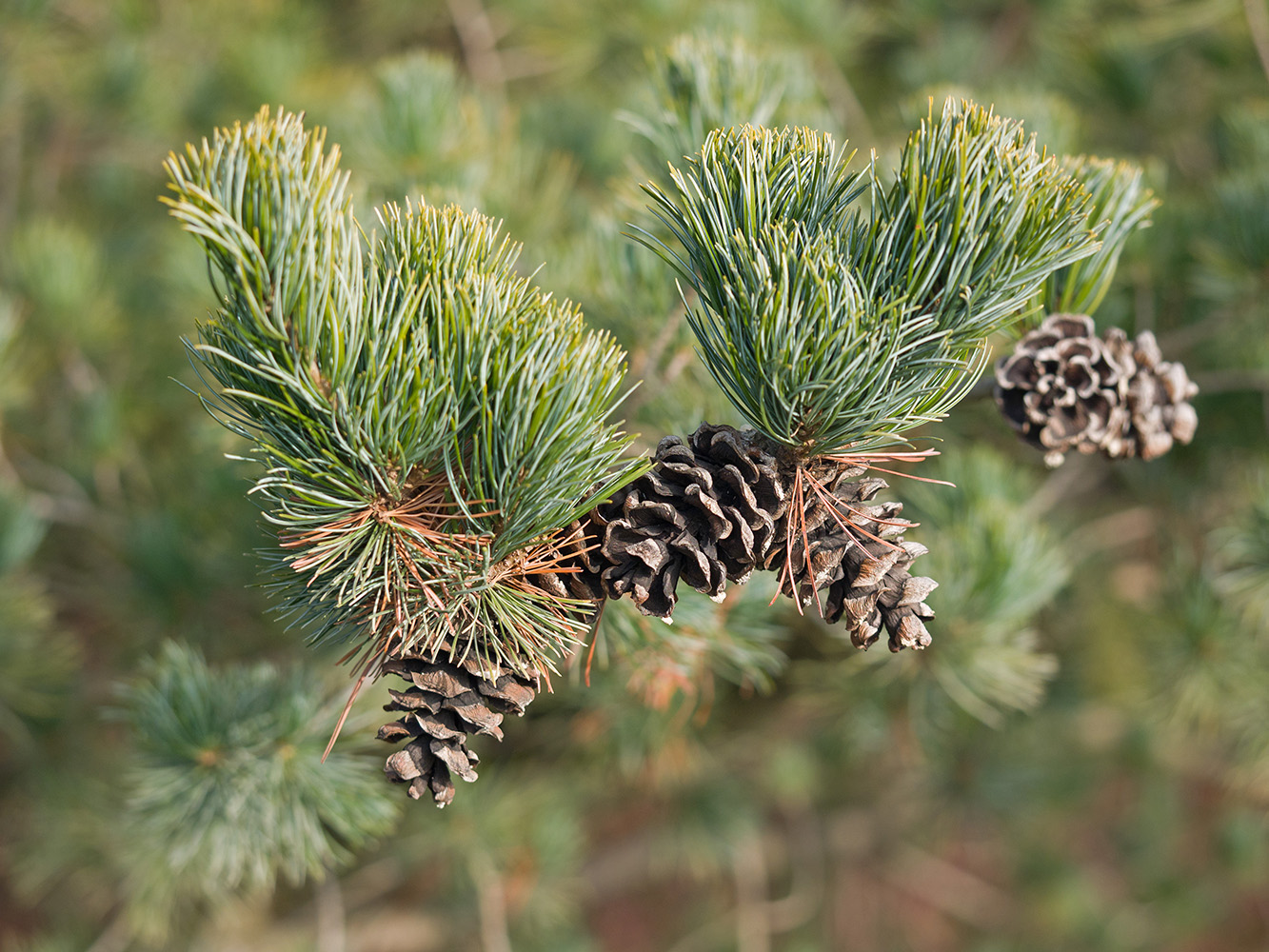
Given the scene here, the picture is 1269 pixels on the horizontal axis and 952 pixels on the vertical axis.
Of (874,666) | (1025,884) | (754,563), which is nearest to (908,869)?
(1025,884)

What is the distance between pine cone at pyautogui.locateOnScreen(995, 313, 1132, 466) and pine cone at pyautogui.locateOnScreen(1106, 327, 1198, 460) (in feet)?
0.05

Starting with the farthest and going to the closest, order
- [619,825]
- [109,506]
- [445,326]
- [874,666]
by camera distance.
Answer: [619,825] → [109,506] → [874,666] → [445,326]

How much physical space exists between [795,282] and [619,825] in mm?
2096

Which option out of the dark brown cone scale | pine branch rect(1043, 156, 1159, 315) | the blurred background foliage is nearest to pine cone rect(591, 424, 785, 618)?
the dark brown cone scale

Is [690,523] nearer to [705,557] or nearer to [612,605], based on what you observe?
[705,557]

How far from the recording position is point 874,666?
758 mm

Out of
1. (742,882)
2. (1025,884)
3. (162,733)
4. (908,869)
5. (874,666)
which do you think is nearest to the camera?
(162,733)

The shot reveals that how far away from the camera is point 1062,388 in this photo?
17.4 inches

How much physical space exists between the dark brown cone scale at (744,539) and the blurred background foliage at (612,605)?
13 cm

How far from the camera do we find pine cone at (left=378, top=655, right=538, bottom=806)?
0.34 metres

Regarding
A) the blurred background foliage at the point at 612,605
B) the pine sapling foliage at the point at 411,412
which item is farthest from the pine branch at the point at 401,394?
the blurred background foliage at the point at 612,605

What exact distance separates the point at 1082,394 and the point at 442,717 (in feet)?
1.24

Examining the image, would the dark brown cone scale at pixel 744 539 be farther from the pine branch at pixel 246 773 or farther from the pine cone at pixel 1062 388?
the pine branch at pixel 246 773

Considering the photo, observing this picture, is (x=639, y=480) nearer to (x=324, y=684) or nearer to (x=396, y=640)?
(x=396, y=640)
